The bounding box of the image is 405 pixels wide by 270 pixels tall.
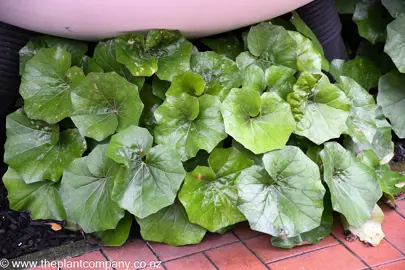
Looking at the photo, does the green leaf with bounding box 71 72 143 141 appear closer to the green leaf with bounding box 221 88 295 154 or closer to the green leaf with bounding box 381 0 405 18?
the green leaf with bounding box 221 88 295 154

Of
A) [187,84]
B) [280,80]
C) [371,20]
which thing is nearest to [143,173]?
[187,84]

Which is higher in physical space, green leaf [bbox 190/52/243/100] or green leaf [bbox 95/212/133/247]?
green leaf [bbox 190/52/243/100]

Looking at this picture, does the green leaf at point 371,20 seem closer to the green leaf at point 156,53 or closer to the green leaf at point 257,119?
the green leaf at point 257,119

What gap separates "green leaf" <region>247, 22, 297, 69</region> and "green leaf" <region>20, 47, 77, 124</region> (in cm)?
52

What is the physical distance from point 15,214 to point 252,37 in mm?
875

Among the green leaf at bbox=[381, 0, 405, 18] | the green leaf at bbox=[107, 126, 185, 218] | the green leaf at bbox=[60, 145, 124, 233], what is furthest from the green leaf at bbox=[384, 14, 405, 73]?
the green leaf at bbox=[60, 145, 124, 233]

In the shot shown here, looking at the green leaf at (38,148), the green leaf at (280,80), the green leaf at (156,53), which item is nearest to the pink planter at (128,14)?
the green leaf at (156,53)

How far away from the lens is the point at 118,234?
1.39 m

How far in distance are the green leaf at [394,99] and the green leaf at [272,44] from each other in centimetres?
40

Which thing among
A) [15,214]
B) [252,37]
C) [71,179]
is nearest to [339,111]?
[252,37]

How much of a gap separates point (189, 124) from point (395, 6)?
2.88 feet

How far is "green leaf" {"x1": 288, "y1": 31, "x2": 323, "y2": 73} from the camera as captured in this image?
1.60 m

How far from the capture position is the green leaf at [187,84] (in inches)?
56.4

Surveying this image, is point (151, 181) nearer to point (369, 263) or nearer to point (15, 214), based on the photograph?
point (15, 214)
